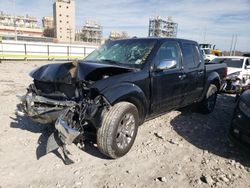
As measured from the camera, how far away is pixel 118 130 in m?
3.47

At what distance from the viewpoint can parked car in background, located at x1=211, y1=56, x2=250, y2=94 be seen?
8766 millimetres

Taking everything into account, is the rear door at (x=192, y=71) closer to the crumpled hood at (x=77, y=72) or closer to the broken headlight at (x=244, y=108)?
the broken headlight at (x=244, y=108)

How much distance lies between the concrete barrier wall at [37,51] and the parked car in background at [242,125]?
19.2 meters

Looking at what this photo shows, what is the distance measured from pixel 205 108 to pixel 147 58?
2.83 metres

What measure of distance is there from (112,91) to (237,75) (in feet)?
25.8

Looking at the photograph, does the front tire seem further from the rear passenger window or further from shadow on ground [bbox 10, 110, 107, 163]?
the rear passenger window

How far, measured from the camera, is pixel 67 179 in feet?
10.1

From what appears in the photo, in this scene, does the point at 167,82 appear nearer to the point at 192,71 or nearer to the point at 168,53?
the point at 168,53

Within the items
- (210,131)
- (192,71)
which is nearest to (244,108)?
(210,131)

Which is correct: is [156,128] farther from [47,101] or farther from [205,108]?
[47,101]

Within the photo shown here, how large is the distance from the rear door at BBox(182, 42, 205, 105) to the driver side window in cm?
27

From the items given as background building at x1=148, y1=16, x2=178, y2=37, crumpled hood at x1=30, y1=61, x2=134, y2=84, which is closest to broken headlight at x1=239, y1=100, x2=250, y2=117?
crumpled hood at x1=30, y1=61, x2=134, y2=84

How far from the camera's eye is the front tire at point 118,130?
327 centimetres

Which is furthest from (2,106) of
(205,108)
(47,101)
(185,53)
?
(205,108)
